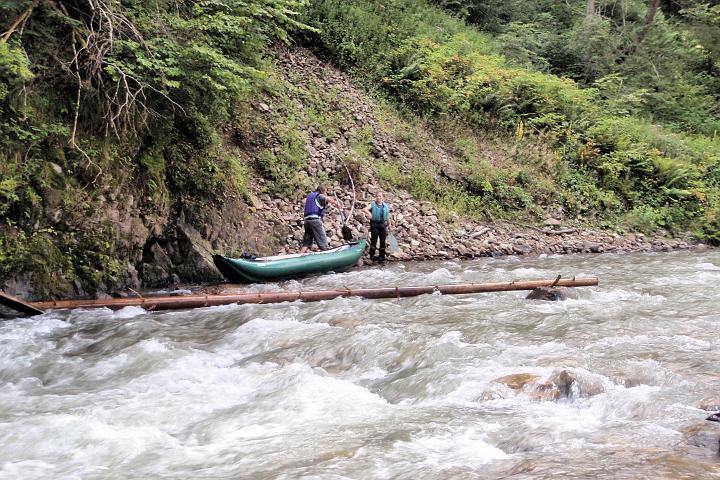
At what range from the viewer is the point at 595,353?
22.4 ft

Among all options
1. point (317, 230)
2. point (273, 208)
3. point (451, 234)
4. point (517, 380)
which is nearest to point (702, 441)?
point (517, 380)

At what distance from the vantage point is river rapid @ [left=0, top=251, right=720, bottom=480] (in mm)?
4488

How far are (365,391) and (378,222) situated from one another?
836 centimetres

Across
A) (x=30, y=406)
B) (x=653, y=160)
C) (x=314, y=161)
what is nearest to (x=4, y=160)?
(x=30, y=406)

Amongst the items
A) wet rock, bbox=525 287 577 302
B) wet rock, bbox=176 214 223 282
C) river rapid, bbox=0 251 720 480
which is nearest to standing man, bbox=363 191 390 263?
wet rock, bbox=176 214 223 282

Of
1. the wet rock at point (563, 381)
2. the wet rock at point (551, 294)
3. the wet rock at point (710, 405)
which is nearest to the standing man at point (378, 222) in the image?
the wet rock at point (551, 294)

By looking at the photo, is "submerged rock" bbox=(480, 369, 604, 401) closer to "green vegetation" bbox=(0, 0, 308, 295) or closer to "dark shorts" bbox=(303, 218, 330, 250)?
"green vegetation" bbox=(0, 0, 308, 295)

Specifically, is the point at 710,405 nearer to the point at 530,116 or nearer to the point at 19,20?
the point at 19,20

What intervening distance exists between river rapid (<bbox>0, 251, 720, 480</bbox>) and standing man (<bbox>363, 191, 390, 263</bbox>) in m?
4.44

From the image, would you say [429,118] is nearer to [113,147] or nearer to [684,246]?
[684,246]

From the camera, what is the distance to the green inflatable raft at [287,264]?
1120cm

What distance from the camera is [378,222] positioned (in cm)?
1422

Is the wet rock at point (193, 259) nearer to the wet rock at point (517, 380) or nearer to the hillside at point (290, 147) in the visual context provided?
the hillside at point (290, 147)

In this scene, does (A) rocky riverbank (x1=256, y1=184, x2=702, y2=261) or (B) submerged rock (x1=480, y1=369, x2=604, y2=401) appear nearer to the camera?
(B) submerged rock (x1=480, y1=369, x2=604, y2=401)
